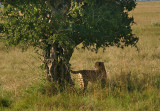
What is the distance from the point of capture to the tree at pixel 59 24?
22.0 ft

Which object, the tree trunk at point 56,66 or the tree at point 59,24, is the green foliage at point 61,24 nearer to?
the tree at point 59,24

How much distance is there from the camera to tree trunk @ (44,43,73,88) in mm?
7816

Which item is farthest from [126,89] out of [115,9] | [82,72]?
[115,9]

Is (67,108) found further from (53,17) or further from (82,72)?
(53,17)

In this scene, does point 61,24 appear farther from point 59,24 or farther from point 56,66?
point 56,66

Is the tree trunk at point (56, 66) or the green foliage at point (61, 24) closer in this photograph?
the green foliage at point (61, 24)

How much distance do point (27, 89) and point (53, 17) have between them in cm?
239

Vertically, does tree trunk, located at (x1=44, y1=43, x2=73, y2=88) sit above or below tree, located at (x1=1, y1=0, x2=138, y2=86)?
below

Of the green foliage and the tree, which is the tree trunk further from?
the green foliage

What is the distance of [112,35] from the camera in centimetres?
745

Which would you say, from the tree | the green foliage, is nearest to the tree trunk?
the tree

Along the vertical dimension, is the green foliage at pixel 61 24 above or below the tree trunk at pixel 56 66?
above

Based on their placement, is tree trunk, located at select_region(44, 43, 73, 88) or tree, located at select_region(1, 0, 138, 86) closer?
tree, located at select_region(1, 0, 138, 86)

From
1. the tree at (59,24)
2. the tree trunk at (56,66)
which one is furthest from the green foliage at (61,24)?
the tree trunk at (56,66)
